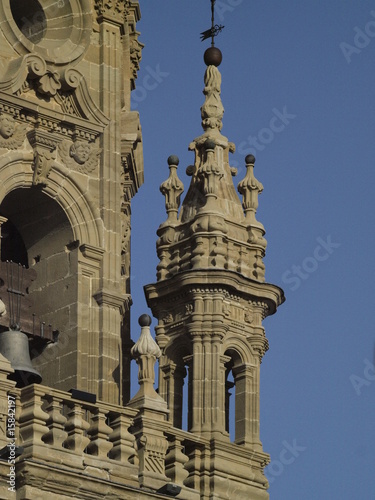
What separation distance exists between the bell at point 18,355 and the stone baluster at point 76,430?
1.53 metres

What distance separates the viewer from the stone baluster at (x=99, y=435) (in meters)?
52.3

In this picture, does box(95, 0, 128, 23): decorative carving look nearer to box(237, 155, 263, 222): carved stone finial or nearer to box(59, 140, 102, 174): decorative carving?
box(59, 140, 102, 174): decorative carving

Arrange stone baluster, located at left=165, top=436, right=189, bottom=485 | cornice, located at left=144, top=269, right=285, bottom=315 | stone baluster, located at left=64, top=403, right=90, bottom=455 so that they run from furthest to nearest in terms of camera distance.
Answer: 1. cornice, located at left=144, top=269, right=285, bottom=315
2. stone baluster, located at left=165, top=436, right=189, bottom=485
3. stone baluster, located at left=64, top=403, right=90, bottom=455

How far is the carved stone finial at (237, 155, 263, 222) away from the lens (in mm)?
57250

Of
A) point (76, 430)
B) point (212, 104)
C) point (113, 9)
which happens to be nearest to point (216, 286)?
point (212, 104)

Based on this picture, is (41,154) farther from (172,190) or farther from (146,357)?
(146,357)

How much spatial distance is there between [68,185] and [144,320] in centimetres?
318

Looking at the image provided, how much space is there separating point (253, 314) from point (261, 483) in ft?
10.1

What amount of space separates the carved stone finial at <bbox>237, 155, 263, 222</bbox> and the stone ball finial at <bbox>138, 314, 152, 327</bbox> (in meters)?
3.89

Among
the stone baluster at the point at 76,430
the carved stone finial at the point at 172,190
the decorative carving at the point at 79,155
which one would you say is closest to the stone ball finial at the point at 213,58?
the carved stone finial at the point at 172,190

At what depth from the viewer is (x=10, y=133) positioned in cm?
5516

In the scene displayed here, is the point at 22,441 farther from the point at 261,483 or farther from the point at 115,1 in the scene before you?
the point at 115,1

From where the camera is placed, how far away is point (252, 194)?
5747 centimetres

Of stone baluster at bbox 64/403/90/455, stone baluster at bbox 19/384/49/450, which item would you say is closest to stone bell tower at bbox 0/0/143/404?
stone baluster at bbox 64/403/90/455
